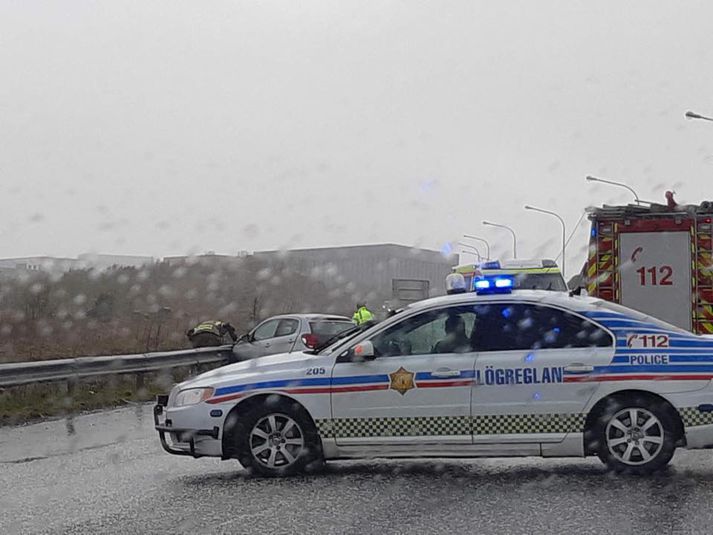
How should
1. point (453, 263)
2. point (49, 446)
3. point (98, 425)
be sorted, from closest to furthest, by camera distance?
1. point (49, 446)
2. point (98, 425)
3. point (453, 263)

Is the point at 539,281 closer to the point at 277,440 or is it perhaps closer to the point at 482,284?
the point at 482,284

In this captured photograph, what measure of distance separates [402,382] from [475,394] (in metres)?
0.59

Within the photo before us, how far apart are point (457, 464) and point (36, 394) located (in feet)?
28.8

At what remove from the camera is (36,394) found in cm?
1602

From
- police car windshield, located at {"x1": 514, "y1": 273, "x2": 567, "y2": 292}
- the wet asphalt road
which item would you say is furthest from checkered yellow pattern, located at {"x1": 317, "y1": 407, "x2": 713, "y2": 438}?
police car windshield, located at {"x1": 514, "y1": 273, "x2": 567, "y2": 292}

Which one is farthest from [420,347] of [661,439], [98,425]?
[98,425]

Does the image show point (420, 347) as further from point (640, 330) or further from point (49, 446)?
point (49, 446)

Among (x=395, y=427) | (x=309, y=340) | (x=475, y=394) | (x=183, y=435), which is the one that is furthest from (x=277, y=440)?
(x=309, y=340)

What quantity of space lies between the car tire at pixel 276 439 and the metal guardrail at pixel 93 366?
A: 6824 millimetres

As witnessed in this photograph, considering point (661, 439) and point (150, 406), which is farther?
point (150, 406)

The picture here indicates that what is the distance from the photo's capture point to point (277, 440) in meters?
8.62

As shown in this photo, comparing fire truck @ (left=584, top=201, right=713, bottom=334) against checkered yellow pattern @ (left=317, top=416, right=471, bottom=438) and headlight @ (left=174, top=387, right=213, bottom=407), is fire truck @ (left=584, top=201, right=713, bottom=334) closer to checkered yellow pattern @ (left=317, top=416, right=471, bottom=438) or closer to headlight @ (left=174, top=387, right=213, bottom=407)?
checkered yellow pattern @ (left=317, top=416, right=471, bottom=438)

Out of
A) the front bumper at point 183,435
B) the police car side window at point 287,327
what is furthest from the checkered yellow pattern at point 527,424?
the police car side window at point 287,327

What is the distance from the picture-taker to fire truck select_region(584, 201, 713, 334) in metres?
16.3
